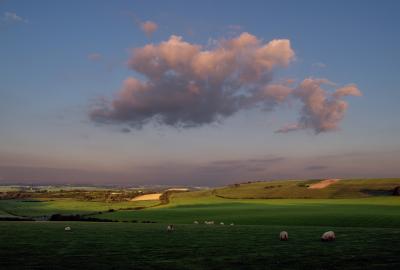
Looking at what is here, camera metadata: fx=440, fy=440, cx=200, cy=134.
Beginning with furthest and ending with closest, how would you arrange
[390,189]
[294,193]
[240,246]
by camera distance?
1. [294,193]
2. [390,189]
3. [240,246]

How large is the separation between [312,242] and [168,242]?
10.6 metres

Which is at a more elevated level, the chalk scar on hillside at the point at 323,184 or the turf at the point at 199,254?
the chalk scar on hillside at the point at 323,184

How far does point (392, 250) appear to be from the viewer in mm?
26047

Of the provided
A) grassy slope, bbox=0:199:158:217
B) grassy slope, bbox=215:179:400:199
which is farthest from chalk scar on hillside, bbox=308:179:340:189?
grassy slope, bbox=0:199:158:217

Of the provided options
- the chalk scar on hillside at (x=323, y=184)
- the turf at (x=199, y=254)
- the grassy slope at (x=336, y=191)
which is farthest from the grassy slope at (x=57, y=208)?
A: the turf at (x=199, y=254)

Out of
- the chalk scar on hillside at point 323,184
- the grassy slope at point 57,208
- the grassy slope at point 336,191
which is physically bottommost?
the grassy slope at point 57,208

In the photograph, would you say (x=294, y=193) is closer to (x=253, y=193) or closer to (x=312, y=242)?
(x=253, y=193)

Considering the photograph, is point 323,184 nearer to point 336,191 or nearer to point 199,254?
point 336,191

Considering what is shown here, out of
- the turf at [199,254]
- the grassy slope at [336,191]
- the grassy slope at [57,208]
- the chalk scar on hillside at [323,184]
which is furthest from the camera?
the chalk scar on hillside at [323,184]

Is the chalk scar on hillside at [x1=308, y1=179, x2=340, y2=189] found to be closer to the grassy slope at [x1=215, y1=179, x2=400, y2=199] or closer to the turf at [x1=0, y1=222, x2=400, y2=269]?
the grassy slope at [x1=215, y1=179, x2=400, y2=199]

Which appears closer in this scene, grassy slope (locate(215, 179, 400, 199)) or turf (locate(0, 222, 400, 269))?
turf (locate(0, 222, 400, 269))

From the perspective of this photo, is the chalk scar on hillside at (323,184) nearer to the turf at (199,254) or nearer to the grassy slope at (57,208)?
the grassy slope at (57,208)

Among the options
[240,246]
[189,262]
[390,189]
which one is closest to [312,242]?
[240,246]

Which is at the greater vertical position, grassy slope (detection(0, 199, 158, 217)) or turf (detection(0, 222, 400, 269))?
turf (detection(0, 222, 400, 269))
